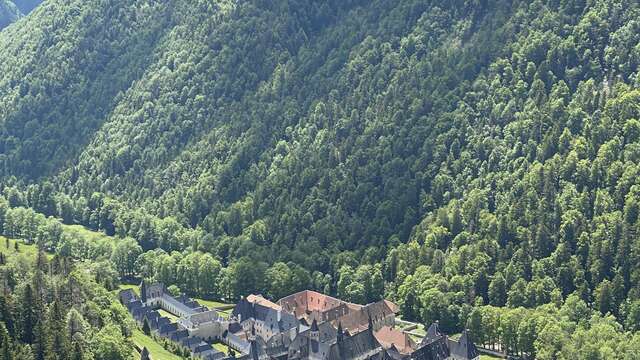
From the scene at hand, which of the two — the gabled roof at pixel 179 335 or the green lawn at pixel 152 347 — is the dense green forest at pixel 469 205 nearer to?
the gabled roof at pixel 179 335

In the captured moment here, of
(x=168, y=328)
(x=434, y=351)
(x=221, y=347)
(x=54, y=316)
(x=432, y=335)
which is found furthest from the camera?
(x=221, y=347)

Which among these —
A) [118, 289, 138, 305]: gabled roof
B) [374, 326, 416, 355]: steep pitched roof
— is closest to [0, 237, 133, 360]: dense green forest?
[118, 289, 138, 305]: gabled roof

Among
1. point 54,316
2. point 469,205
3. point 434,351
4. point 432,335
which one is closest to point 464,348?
point 434,351

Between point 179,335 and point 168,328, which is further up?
point 168,328

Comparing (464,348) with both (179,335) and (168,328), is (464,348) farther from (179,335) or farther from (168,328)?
(168,328)

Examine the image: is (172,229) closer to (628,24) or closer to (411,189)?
(411,189)

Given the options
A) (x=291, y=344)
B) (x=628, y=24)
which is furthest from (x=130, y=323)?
(x=628, y=24)

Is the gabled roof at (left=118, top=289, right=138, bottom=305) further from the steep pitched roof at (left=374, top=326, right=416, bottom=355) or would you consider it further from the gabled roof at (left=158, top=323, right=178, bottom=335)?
the steep pitched roof at (left=374, top=326, right=416, bottom=355)

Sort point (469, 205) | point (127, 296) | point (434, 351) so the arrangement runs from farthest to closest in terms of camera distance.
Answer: point (469, 205) → point (127, 296) → point (434, 351)

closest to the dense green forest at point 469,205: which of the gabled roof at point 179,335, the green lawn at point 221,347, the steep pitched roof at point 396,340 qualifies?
the steep pitched roof at point 396,340
